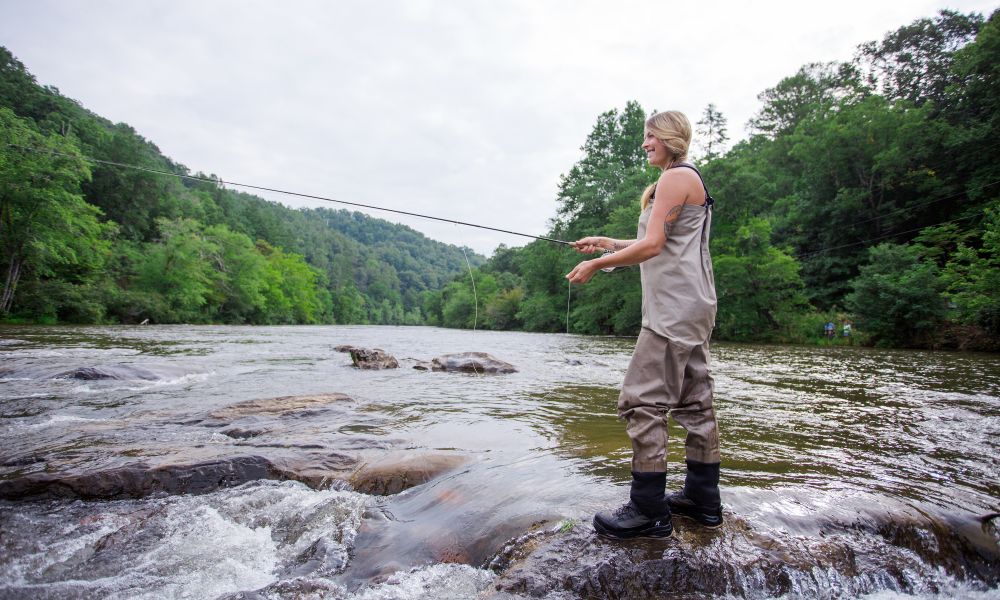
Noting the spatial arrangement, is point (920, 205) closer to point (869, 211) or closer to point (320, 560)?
point (869, 211)

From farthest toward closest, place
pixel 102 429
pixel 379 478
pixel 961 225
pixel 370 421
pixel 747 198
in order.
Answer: pixel 747 198, pixel 961 225, pixel 370 421, pixel 102 429, pixel 379 478

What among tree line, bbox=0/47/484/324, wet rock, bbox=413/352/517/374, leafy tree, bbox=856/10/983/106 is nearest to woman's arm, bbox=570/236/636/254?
tree line, bbox=0/47/484/324

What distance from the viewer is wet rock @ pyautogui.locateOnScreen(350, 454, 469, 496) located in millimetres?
3908

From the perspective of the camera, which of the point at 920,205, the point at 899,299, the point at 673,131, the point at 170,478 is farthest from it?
the point at 920,205

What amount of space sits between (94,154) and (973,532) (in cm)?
7423

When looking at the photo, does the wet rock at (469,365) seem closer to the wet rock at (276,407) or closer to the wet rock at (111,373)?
the wet rock at (276,407)

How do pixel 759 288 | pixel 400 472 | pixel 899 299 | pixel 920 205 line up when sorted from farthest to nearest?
pixel 920 205, pixel 759 288, pixel 899 299, pixel 400 472

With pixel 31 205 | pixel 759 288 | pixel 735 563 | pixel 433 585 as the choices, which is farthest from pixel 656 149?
pixel 31 205

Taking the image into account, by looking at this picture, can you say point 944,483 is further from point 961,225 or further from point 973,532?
point 961,225

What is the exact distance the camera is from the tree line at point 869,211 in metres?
22.3

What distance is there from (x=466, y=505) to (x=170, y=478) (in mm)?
2337

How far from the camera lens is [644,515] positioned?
8.68 feet

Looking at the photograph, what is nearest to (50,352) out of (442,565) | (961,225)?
(442,565)

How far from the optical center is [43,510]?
11.7 ft
